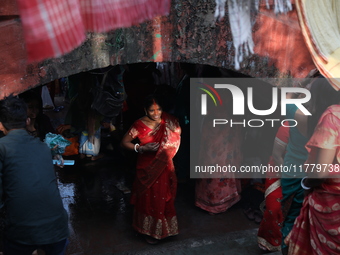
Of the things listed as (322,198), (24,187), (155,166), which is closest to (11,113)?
(24,187)

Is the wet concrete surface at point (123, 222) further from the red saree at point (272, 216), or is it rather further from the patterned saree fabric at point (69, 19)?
the patterned saree fabric at point (69, 19)

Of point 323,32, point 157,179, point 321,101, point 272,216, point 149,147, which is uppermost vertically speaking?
point 323,32

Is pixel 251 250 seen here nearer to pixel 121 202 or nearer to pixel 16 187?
pixel 121 202

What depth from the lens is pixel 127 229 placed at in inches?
173

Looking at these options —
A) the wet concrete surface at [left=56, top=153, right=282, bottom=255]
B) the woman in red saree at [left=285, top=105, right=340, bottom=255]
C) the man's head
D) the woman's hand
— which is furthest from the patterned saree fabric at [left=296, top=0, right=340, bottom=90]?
the man's head

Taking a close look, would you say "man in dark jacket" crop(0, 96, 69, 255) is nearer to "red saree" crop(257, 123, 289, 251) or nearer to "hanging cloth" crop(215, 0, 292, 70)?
"hanging cloth" crop(215, 0, 292, 70)

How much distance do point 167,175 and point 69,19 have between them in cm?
194

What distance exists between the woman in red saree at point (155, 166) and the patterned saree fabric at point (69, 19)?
1.09 metres

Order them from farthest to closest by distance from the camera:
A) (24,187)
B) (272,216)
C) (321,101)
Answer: (272,216), (321,101), (24,187)

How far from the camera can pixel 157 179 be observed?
3.96 m

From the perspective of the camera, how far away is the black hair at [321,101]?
2.90 metres

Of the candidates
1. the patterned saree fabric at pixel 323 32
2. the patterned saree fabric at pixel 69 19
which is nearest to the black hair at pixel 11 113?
the patterned saree fabric at pixel 69 19

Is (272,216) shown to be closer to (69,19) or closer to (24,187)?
(24,187)

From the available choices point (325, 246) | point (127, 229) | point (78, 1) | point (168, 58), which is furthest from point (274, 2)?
point (127, 229)
